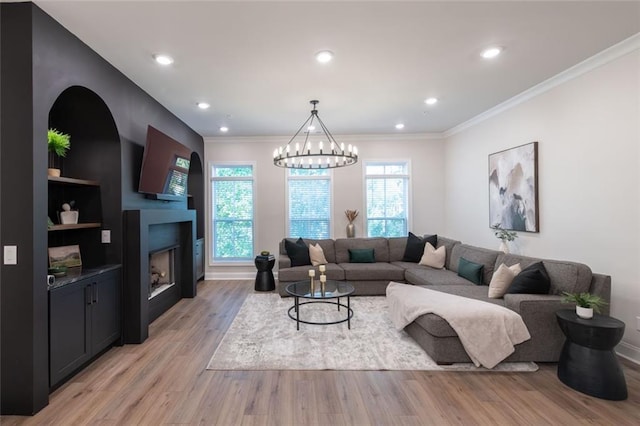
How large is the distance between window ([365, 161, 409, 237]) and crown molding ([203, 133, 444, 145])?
1.70 feet

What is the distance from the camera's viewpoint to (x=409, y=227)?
20.4ft

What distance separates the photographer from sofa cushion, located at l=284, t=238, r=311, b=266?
5.19 meters

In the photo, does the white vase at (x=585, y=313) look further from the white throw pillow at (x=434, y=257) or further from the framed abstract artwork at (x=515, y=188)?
the white throw pillow at (x=434, y=257)

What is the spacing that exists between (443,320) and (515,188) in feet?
8.29

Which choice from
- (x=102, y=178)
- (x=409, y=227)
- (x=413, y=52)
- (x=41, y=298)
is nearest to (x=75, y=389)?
(x=41, y=298)

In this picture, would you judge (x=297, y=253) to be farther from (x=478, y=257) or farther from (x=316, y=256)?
(x=478, y=257)

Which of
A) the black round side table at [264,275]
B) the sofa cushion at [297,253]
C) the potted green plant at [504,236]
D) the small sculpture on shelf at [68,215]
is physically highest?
the small sculpture on shelf at [68,215]

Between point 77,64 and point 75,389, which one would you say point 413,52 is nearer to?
point 77,64

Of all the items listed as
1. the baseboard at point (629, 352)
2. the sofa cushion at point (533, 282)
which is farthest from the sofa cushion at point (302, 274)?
the baseboard at point (629, 352)

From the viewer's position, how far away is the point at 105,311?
296 centimetres

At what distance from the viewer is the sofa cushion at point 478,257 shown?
12.9 feet

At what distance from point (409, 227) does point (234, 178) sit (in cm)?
382

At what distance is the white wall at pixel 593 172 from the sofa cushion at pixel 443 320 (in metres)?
1.04

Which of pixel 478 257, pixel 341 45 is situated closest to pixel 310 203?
pixel 478 257
